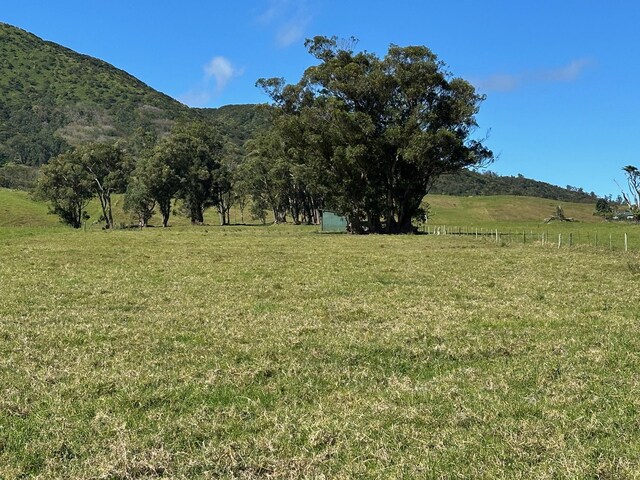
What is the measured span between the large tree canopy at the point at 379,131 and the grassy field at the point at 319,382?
140 feet

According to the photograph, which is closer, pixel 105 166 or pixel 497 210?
pixel 105 166

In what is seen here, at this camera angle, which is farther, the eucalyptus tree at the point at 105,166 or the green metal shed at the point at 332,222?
the eucalyptus tree at the point at 105,166

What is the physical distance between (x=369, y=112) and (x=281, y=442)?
59.7 metres

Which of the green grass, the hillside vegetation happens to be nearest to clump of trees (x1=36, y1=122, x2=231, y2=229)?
the hillside vegetation

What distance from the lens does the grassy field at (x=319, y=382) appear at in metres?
5.73

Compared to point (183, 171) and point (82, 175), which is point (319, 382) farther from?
point (82, 175)

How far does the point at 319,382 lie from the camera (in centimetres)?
845

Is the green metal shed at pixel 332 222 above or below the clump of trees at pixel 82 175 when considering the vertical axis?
below

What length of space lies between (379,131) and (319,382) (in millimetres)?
56618

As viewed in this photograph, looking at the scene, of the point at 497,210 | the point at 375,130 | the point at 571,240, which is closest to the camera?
the point at 571,240

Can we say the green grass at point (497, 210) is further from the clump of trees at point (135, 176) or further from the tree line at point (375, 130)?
the tree line at point (375, 130)

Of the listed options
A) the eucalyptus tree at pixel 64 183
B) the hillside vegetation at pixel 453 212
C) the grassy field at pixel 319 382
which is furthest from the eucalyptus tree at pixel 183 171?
the grassy field at pixel 319 382

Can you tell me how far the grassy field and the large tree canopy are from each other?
140ft

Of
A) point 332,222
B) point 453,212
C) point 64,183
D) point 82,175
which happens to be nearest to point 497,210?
point 453,212
